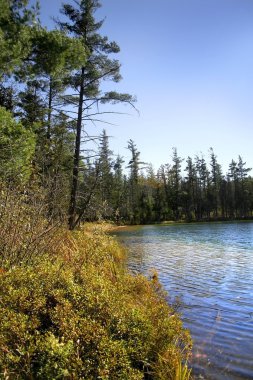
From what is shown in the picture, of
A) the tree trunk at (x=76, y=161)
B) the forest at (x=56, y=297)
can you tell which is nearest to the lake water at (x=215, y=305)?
the forest at (x=56, y=297)

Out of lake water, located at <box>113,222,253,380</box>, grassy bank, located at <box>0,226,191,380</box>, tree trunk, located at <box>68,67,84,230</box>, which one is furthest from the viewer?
tree trunk, located at <box>68,67,84,230</box>

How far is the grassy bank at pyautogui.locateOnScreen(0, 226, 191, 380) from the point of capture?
11.0 ft

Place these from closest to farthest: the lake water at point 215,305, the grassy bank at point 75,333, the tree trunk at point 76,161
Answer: the grassy bank at point 75,333
the lake water at point 215,305
the tree trunk at point 76,161

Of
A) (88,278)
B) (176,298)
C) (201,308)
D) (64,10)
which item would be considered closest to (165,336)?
(88,278)

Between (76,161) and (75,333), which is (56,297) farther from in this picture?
(76,161)

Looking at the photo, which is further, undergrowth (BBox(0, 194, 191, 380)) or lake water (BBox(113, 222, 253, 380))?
lake water (BBox(113, 222, 253, 380))

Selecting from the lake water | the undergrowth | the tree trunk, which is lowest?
the lake water

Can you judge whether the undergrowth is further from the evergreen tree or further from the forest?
the evergreen tree

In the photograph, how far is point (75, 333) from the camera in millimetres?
3660

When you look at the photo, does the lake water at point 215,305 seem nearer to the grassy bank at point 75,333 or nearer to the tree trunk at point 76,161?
the grassy bank at point 75,333

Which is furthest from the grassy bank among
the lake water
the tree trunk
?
the tree trunk

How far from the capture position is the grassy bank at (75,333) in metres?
3.36

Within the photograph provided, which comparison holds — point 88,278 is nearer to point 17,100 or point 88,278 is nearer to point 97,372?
point 97,372

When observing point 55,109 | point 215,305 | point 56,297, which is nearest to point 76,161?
point 55,109
